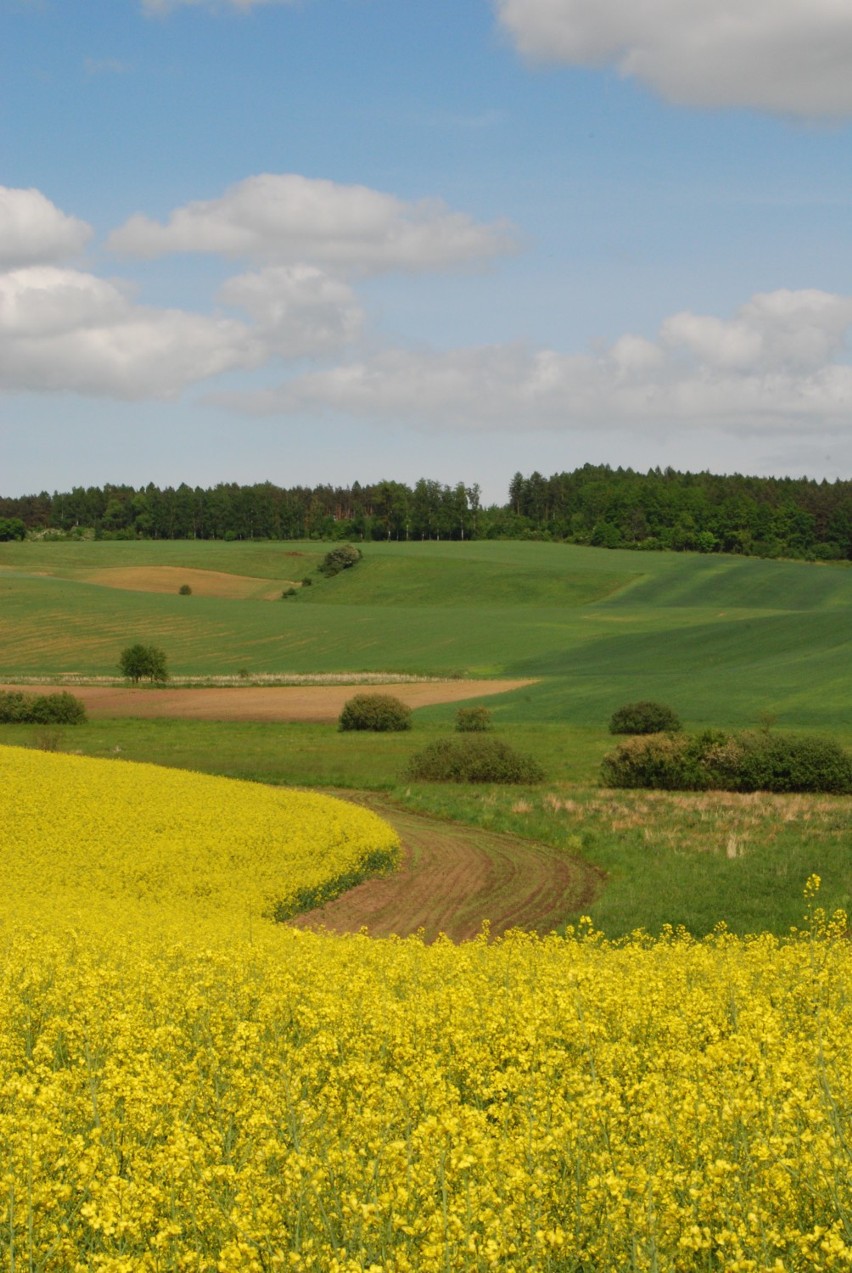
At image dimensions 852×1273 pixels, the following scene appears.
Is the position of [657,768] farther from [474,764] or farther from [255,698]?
[255,698]

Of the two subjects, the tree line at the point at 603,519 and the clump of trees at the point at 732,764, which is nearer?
the clump of trees at the point at 732,764

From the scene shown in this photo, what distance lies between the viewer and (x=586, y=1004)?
31.8 ft

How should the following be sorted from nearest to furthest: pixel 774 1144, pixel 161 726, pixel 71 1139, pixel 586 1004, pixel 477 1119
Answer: pixel 774 1144
pixel 477 1119
pixel 71 1139
pixel 586 1004
pixel 161 726

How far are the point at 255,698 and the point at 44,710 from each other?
12.2 m

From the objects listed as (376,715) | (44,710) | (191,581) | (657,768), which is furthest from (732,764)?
(191,581)

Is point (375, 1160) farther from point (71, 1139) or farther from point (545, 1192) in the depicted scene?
point (71, 1139)

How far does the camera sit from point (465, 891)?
24.5 meters

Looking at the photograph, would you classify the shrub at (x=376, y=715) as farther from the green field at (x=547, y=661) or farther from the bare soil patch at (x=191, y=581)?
the bare soil patch at (x=191, y=581)

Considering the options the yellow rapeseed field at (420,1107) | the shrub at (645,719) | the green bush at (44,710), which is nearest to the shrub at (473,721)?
the shrub at (645,719)

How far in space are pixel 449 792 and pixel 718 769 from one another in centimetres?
838

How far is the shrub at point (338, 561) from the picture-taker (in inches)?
5394

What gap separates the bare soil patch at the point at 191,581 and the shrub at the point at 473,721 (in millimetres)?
74704

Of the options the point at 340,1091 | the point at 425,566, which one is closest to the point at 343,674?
the point at 425,566

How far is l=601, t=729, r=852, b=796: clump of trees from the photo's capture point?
36000 millimetres
